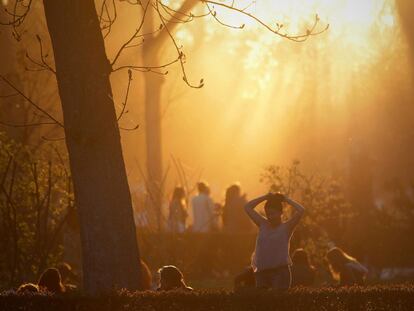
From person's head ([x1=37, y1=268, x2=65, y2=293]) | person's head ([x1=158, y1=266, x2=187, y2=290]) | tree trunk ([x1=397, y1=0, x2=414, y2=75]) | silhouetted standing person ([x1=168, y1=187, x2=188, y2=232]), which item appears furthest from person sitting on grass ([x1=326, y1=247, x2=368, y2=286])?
tree trunk ([x1=397, y1=0, x2=414, y2=75])

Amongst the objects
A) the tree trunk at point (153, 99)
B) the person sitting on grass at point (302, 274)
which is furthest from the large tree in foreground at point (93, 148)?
the tree trunk at point (153, 99)

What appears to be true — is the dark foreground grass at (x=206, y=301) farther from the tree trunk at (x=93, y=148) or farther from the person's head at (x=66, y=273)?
the person's head at (x=66, y=273)

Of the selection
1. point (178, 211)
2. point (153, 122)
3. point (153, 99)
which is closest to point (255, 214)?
point (178, 211)

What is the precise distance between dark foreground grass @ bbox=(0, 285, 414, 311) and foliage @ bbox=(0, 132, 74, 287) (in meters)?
6.82

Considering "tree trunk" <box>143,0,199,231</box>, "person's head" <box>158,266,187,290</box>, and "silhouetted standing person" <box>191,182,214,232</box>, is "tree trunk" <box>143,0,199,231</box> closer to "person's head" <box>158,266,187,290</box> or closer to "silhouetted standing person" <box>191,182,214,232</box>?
"silhouetted standing person" <box>191,182,214,232</box>

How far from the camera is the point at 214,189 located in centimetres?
7256

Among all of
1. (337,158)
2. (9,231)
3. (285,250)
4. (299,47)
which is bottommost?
(285,250)

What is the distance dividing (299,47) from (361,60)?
298 inches

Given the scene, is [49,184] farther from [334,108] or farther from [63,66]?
[334,108]

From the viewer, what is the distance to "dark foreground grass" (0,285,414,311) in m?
9.12

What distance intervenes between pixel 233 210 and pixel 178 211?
119 cm

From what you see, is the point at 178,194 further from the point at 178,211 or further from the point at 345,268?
the point at 345,268

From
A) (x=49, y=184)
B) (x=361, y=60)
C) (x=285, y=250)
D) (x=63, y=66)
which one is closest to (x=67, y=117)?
(x=63, y=66)

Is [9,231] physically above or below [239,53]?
below
